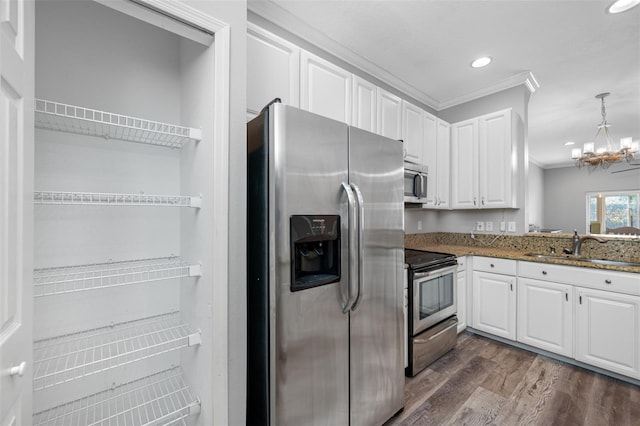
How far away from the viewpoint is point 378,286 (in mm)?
1587

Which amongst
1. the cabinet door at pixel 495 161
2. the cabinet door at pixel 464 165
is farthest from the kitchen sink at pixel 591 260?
the cabinet door at pixel 464 165

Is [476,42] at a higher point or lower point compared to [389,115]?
higher

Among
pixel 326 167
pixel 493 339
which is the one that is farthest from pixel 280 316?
pixel 493 339

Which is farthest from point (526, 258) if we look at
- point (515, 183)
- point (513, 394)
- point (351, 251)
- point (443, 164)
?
point (351, 251)

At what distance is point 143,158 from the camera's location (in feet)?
4.70

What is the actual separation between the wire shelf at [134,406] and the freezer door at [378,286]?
848mm

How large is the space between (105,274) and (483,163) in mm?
3469

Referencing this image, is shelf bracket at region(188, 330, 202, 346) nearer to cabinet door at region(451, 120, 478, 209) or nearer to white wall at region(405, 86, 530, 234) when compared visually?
white wall at region(405, 86, 530, 234)

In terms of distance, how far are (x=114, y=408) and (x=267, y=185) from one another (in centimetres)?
128

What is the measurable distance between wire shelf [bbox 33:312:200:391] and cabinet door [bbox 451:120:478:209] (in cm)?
310

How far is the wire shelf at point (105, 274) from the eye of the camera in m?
1.14

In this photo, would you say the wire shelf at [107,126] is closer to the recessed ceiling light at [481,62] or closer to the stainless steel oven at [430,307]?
the stainless steel oven at [430,307]

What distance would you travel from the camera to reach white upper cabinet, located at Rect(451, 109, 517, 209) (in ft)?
9.62

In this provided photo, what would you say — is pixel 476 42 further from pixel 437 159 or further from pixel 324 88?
pixel 324 88
